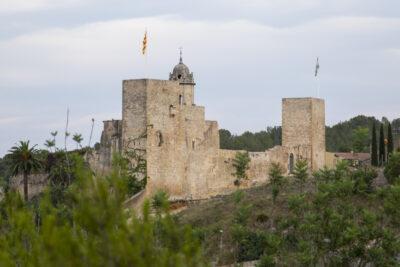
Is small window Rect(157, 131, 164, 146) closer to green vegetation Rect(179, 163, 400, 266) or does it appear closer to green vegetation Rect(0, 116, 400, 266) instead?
green vegetation Rect(0, 116, 400, 266)

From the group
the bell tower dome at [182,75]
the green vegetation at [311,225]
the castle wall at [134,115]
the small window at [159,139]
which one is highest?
the bell tower dome at [182,75]

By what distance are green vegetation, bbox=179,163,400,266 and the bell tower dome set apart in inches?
292

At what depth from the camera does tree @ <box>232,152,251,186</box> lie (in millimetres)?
39812

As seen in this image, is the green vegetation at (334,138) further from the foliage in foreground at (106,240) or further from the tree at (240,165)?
the foliage in foreground at (106,240)

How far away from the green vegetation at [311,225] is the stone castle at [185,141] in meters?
1.30

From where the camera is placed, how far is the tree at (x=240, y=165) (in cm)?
3981

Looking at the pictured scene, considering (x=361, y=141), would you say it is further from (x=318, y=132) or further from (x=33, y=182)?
(x=33, y=182)

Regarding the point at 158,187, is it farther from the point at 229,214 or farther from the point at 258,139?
the point at 258,139

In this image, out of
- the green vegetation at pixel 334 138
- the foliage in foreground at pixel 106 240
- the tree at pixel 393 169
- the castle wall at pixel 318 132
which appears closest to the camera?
the foliage in foreground at pixel 106 240

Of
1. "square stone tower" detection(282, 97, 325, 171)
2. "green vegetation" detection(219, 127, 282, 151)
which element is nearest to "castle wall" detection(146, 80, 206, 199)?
"square stone tower" detection(282, 97, 325, 171)

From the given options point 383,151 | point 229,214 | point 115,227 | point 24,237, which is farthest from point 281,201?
point 115,227

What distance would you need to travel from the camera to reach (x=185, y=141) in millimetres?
37531

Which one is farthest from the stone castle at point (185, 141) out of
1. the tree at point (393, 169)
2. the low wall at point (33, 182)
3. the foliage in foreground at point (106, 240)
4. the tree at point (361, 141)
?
the foliage in foreground at point (106, 240)

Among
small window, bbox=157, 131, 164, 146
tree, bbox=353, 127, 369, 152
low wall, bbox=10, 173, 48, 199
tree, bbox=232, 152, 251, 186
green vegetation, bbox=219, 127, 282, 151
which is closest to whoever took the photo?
small window, bbox=157, 131, 164, 146
